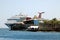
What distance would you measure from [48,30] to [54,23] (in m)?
2.75

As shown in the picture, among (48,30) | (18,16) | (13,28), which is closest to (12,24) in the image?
(13,28)

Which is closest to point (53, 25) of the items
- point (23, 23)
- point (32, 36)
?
point (23, 23)

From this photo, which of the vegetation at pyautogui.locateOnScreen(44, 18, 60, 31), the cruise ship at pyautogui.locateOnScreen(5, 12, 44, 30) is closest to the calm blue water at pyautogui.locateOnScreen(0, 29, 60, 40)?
the vegetation at pyautogui.locateOnScreen(44, 18, 60, 31)

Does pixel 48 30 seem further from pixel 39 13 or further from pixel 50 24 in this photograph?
pixel 39 13

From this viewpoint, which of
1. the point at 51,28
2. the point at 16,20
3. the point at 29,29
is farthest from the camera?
the point at 16,20

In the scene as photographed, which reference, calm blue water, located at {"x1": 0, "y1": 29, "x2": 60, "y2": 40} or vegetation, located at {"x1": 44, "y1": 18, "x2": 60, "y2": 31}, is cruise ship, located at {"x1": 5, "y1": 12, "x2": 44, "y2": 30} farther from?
calm blue water, located at {"x1": 0, "y1": 29, "x2": 60, "y2": 40}

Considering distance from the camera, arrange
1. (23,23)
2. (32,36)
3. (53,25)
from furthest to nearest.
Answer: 1. (23,23)
2. (53,25)
3. (32,36)

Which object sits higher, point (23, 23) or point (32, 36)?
point (23, 23)

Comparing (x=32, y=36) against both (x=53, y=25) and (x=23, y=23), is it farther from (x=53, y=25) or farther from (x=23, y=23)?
(x=23, y=23)

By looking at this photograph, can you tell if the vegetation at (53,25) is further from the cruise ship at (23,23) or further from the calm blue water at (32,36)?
the calm blue water at (32,36)

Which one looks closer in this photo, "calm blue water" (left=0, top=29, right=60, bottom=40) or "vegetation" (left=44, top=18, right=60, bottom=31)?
"calm blue water" (left=0, top=29, right=60, bottom=40)

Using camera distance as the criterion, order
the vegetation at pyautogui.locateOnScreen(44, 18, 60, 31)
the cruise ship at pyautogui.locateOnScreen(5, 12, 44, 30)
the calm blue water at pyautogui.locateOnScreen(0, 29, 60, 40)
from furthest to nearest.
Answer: the cruise ship at pyautogui.locateOnScreen(5, 12, 44, 30) → the vegetation at pyautogui.locateOnScreen(44, 18, 60, 31) → the calm blue water at pyautogui.locateOnScreen(0, 29, 60, 40)

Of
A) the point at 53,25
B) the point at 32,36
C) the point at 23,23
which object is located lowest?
the point at 32,36

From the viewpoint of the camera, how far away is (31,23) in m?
103
